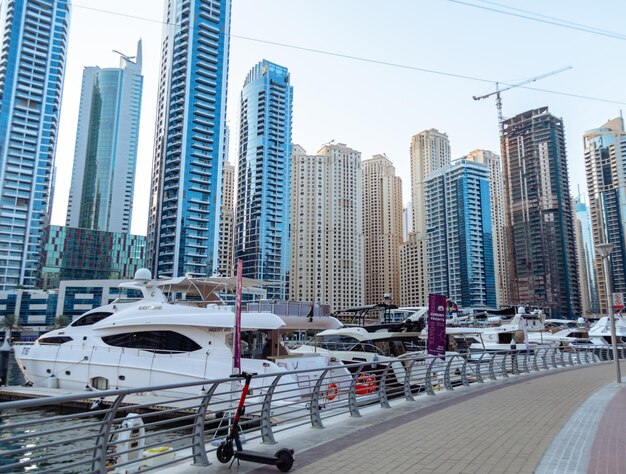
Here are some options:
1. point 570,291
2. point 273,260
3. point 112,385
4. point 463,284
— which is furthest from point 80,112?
point 112,385

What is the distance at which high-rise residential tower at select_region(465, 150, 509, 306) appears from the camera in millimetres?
156100

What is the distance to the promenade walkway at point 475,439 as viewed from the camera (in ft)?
19.8

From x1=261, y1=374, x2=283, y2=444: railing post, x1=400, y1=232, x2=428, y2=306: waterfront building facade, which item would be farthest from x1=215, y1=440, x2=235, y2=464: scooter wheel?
x1=400, y1=232, x2=428, y2=306: waterfront building facade

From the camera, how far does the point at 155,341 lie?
19422mm

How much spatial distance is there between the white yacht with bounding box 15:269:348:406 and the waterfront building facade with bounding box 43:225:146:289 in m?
110

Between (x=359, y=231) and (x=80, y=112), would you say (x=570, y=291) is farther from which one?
(x=80, y=112)

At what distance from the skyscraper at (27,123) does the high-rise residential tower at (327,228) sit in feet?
216

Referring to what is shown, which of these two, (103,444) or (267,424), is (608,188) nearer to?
(267,424)

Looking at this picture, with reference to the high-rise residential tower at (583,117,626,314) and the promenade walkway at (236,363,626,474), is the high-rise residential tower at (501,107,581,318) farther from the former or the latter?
the promenade walkway at (236,363,626,474)

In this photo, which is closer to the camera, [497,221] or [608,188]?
[608,188]

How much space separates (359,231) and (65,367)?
131m

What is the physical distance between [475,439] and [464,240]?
456ft

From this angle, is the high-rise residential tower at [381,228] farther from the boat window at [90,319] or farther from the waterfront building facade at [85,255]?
the boat window at [90,319]

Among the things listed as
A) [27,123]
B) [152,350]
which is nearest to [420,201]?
[27,123]
